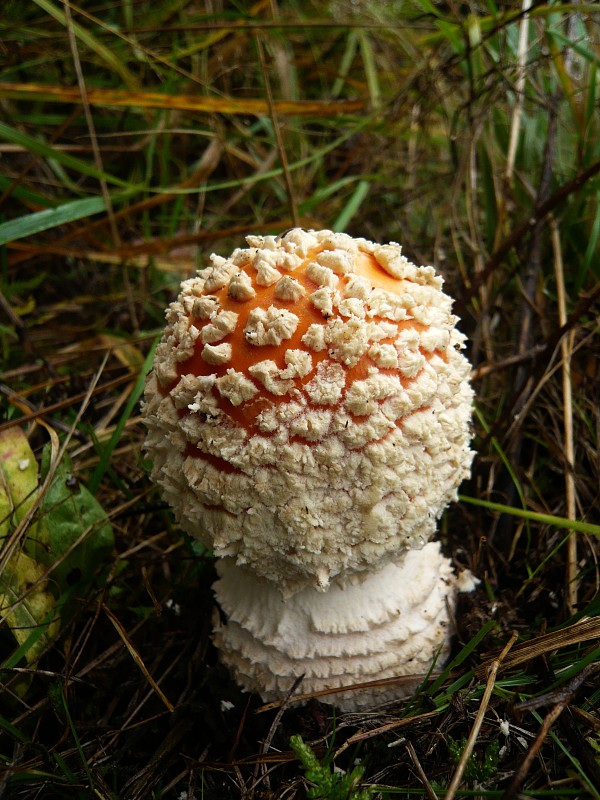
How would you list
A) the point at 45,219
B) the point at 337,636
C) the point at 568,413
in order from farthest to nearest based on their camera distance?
the point at 45,219, the point at 568,413, the point at 337,636

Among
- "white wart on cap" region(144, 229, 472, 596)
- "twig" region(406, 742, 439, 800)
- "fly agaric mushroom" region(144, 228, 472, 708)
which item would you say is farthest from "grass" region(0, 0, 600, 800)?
"white wart on cap" region(144, 229, 472, 596)

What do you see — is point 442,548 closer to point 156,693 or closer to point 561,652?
point 561,652

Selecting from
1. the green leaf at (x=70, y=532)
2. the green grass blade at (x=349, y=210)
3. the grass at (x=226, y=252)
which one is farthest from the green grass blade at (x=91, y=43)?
the green leaf at (x=70, y=532)

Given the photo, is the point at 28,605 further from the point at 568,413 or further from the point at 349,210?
the point at 349,210

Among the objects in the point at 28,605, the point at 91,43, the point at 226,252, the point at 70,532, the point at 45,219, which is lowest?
the point at 28,605

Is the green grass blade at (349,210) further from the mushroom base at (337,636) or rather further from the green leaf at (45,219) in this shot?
the mushroom base at (337,636)

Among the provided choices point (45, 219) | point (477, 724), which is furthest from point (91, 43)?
point (477, 724)

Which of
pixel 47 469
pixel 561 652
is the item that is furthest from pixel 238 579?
pixel 561 652
